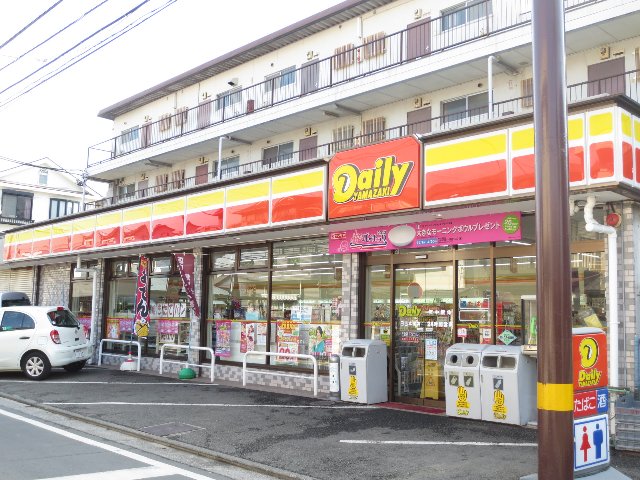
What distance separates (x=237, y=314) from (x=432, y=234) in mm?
6346

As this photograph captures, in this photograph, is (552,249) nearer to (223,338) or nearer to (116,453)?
(116,453)

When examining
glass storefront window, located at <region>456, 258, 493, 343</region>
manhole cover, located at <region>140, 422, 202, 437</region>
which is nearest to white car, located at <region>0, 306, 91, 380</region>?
manhole cover, located at <region>140, 422, 202, 437</region>

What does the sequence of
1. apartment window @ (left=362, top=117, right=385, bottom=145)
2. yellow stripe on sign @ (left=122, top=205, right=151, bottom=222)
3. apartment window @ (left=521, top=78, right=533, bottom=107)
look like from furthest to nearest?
apartment window @ (left=362, top=117, right=385, bottom=145) < yellow stripe on sign @ (left=122, top=205, right=151, bottom=222) < apartment window @ (left=521, top=78, right=533, bottom=107)

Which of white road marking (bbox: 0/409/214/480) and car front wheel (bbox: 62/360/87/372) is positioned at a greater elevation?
car front wheel (bbox: 62/360/87/372)

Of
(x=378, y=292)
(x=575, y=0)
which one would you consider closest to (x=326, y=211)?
(x=378, y=292)

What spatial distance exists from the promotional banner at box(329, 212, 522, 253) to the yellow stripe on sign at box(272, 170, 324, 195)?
1393 millimetres

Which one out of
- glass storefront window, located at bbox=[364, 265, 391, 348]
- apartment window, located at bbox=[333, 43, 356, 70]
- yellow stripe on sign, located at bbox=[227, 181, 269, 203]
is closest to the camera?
glass storefront window, located at bbox=[364, 265, 391, 348]

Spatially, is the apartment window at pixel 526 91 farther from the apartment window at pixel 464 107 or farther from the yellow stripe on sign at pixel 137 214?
the yellow stripe on sign at pixel 137 214

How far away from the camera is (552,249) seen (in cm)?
503

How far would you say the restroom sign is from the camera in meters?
5.45

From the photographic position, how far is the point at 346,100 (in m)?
16.5

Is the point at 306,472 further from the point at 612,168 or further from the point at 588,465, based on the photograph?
the point at 612,168

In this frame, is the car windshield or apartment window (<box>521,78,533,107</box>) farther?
the car windshield

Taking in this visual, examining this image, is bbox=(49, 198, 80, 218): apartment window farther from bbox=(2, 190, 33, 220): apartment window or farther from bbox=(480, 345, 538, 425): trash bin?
bbox=(480, 345, 538, 425): trash bin
